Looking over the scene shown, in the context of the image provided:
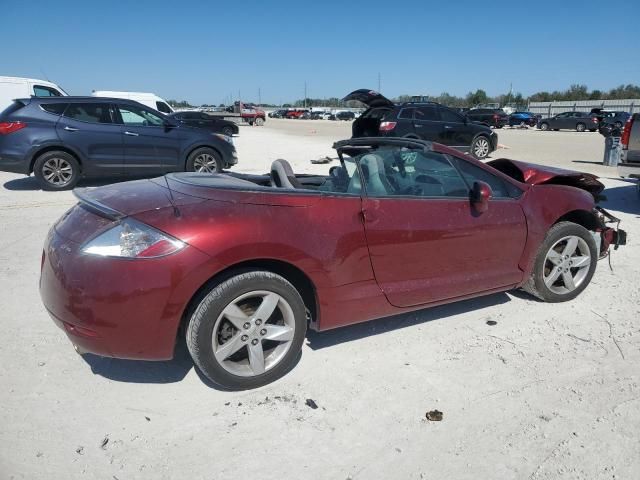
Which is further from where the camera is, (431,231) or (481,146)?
(481,146)

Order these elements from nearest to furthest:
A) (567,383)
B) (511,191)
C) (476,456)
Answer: (476,456)
(567,383)
(511,191)

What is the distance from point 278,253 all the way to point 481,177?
6.06ft

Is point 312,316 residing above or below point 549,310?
above

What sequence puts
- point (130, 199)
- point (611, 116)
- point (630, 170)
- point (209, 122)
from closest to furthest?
point (130, 199) → point (630, 170) → point (209, 122) → point (611, 116)

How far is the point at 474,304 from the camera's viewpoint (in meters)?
4.07

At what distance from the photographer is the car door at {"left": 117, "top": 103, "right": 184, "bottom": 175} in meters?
9.20

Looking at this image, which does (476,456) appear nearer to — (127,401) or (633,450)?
(633,450)

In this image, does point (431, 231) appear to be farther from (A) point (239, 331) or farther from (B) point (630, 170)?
(B) point (630, 170)

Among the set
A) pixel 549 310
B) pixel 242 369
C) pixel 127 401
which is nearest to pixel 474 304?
pixel 549 310

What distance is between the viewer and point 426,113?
46.5 ft

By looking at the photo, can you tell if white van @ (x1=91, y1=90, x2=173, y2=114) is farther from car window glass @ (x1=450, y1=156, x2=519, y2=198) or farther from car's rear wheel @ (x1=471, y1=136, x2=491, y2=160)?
car window glass @ (x1=450, y1=156, x2=519, y2=198)

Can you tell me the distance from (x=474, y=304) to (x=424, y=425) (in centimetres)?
175

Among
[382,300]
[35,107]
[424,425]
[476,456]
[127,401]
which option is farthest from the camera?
[35,107]

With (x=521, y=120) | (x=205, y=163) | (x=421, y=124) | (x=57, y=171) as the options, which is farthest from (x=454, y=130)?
(x=521, y=120)
